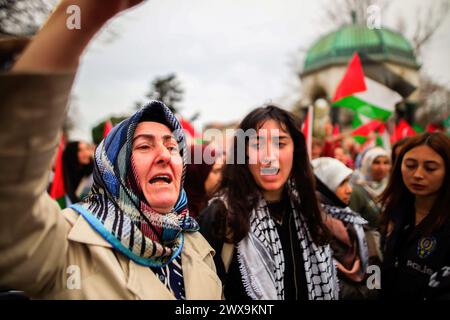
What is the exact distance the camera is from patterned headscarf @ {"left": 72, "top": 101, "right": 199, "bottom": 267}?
4.19 feet

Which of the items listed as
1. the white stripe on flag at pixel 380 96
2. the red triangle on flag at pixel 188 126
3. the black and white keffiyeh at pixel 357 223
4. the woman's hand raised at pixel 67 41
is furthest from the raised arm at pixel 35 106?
the red triangle on flag at pixel 188 126

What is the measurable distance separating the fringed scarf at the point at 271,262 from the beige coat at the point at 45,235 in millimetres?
322

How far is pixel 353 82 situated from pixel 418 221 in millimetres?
2552

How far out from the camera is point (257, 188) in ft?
6.61

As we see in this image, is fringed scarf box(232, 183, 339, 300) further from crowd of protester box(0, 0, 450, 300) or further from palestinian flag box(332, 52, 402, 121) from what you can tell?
palestinian flag box(332, 52, 402, 121)

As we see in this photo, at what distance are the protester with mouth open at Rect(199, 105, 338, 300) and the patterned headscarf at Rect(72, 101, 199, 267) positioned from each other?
15.3 inches

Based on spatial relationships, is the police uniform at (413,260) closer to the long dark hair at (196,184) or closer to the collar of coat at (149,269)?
the collar of coat at (149,269)

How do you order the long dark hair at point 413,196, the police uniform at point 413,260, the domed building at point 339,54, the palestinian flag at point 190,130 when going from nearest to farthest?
the police uniform at point 413,260
the long dark hair at point 413,196
the palestinian flag at point 190,130
the domed building at point 339,54

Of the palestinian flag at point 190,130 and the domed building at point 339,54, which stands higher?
the domed building at point 339,54

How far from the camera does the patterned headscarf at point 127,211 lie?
1.28 meters

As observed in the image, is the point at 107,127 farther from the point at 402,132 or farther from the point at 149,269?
the point at 402,132

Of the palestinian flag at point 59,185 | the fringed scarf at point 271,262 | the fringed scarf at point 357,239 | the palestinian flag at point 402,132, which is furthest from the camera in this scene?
the palestinian flag at point 402,132

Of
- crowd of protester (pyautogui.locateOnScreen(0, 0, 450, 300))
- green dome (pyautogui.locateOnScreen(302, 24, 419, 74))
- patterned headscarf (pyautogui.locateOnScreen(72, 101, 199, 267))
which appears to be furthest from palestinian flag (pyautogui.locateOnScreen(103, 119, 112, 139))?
green dome (pyautogui.locateOnScreen(302, 24, 419, 74))
